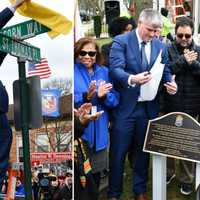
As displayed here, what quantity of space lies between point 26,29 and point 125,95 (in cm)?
134

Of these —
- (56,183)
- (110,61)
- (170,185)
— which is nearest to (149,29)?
(110,61)

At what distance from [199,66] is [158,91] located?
464mm

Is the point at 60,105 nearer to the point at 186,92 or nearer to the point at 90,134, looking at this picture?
the point at 90,134

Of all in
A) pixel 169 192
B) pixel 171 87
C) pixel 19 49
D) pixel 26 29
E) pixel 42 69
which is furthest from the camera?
pixel 169 192

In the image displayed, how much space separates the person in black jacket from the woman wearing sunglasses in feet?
2.35

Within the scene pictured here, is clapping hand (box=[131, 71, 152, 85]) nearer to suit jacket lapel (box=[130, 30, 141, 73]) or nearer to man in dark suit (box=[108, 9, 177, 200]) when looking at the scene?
man in dark suit (box=[108, 9, 177, 200])

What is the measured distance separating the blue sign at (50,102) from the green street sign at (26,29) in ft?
1.65

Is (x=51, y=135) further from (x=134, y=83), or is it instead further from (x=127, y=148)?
(x=127, y=148)

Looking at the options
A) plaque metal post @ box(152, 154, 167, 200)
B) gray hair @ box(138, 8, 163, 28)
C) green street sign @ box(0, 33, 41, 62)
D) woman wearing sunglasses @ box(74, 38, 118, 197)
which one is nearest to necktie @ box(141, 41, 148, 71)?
gray hair @ box(138, 8, 163, 28)

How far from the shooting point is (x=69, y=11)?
365 cm

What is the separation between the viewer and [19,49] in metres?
3.55

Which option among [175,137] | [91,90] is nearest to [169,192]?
[175,137]

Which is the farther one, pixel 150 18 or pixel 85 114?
pixel 150 18

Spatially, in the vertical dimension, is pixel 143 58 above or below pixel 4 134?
above
